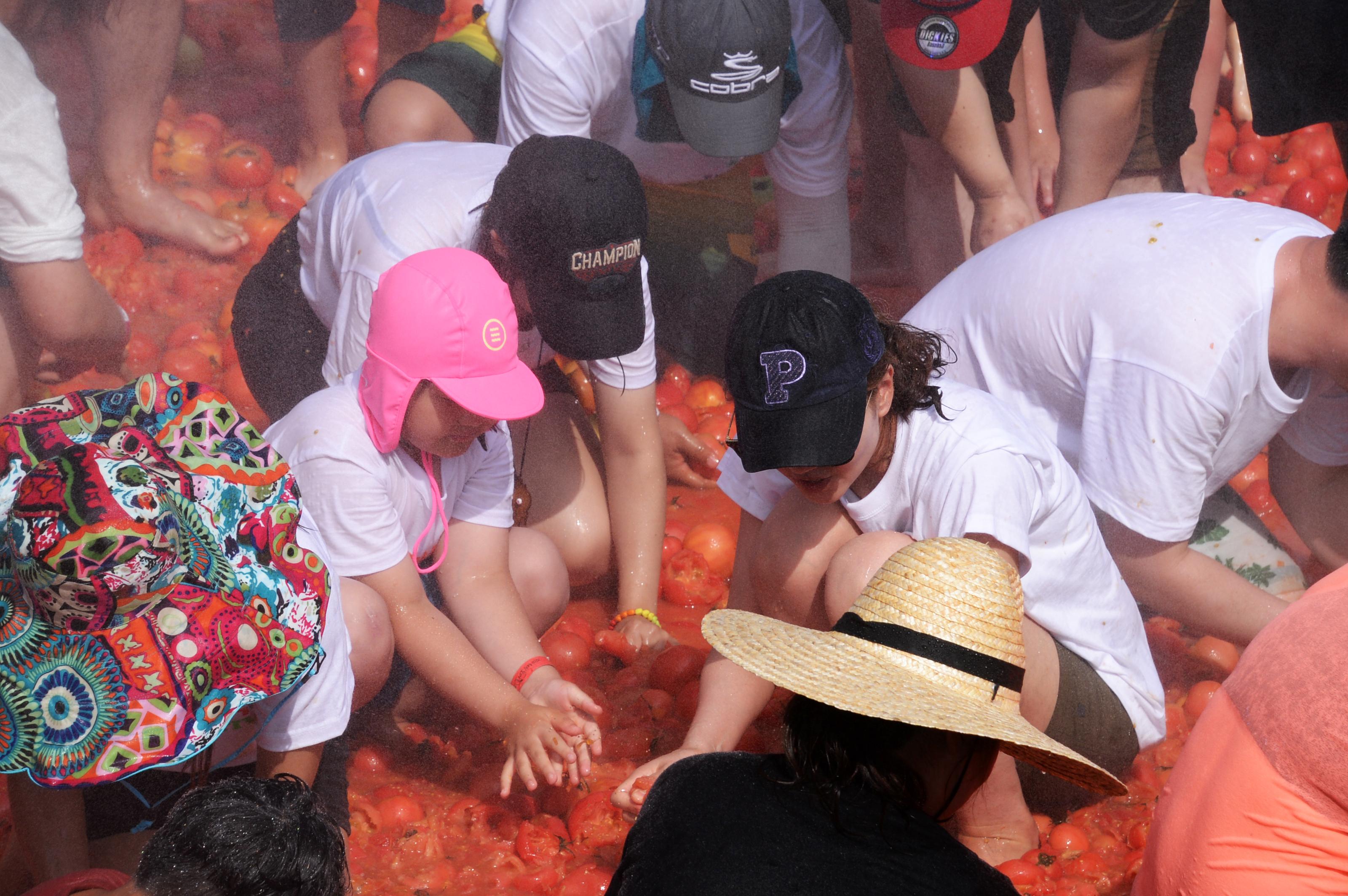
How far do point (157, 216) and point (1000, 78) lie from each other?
286cm

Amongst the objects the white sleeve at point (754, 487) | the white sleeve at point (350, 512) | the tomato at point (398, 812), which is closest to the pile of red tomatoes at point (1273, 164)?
the white sleeve at point (754, 487)

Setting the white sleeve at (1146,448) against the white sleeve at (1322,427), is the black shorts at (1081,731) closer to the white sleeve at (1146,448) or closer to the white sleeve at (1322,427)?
the white sleeve at (1146,448)

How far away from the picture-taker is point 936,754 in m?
1.35

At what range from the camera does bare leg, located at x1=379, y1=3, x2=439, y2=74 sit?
13.7 ft

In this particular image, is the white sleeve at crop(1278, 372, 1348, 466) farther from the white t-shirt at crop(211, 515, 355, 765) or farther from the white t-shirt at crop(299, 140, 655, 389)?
the white t-shirt at crop(211, 515, 355, 765)

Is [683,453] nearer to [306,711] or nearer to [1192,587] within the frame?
[1192,587]

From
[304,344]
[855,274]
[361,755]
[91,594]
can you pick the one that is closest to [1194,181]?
[855,274]

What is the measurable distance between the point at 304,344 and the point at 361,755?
3.82 ft

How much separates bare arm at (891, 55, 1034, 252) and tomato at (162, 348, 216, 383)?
7.81 feet

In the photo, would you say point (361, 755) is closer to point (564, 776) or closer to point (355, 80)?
point (564, 776)

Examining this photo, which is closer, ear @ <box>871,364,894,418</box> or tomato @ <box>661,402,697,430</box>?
ear @ <box>871,364,894,418</box>

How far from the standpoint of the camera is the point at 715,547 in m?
3.29

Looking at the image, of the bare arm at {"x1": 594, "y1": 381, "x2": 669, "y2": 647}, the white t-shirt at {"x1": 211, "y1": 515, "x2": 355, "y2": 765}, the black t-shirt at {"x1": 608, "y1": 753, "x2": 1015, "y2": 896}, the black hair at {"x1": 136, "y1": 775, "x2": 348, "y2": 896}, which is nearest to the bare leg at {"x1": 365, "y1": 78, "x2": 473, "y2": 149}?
the bare arm at {"x1": 594, "y1": 381, "x2": 669, "y2": 647}

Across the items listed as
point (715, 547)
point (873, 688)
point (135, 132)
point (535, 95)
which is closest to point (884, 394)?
point (873, 688)
